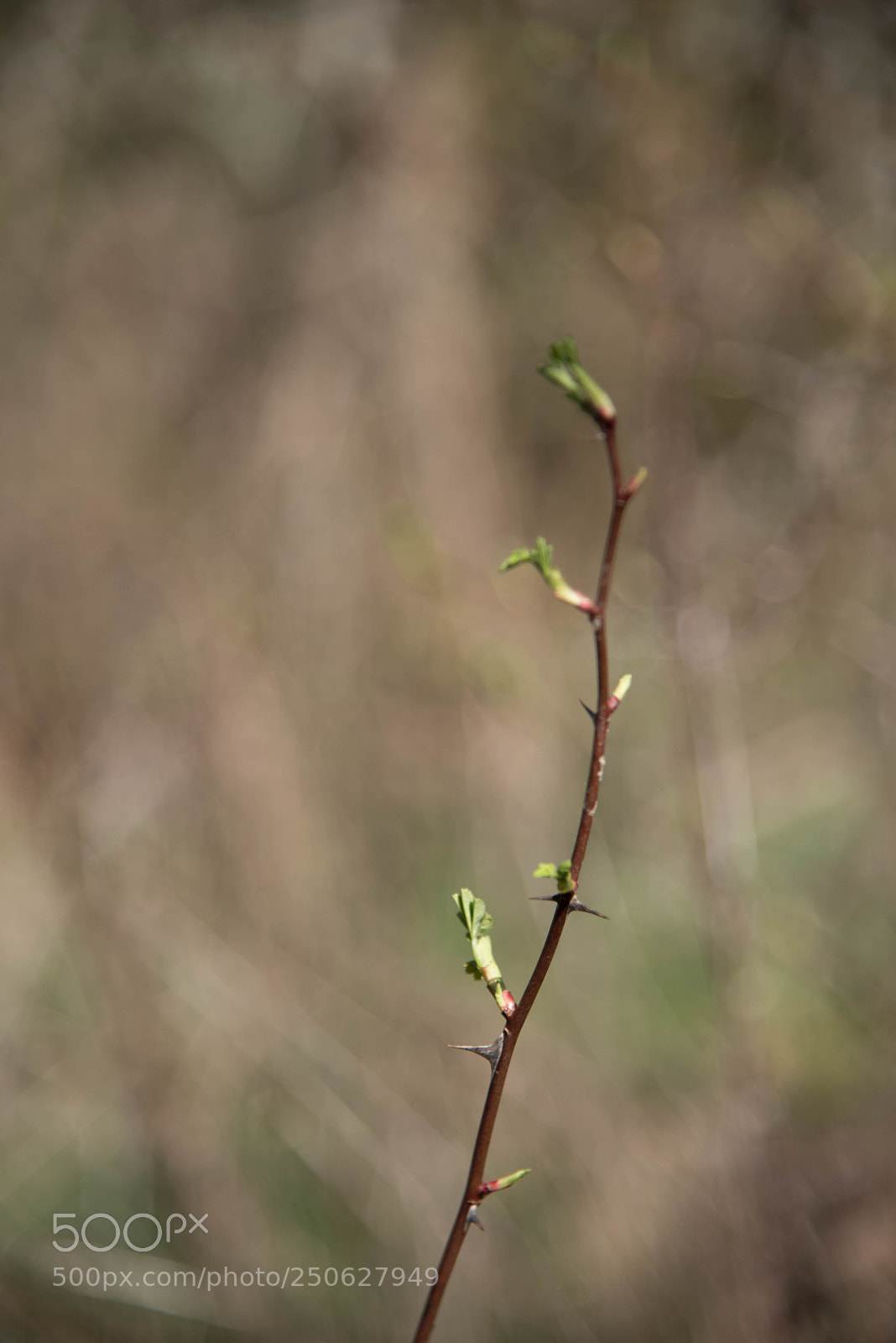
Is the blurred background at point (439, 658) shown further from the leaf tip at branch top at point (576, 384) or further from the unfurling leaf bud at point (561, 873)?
the leaf tip at branch top at point (576, 384)

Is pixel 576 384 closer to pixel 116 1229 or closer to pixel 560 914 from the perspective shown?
pixel 560 914

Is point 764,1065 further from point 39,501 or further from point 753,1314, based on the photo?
point 39,501

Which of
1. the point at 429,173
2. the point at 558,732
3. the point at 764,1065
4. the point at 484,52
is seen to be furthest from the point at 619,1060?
the point at 484,52

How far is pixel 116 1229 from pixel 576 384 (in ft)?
6.76

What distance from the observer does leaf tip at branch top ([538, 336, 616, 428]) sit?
55 cm

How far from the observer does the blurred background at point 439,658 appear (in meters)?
1.77

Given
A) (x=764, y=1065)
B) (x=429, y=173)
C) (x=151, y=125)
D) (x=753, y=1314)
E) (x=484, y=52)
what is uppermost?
(x=484, y=52)

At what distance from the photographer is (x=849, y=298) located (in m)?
2.30

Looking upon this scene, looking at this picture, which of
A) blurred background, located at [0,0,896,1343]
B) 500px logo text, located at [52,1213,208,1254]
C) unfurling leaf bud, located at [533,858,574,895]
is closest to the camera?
unfurling leaf bud, located at [533,858,574,895]

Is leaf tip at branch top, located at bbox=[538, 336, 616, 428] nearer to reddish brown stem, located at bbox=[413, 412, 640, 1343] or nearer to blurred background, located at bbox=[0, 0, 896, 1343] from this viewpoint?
reddish brown stem, located at bbox=[413, 412, 640, 1343]

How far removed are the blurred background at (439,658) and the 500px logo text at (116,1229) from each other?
3 cm

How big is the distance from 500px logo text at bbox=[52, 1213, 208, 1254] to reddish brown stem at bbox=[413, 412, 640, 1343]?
1375 millimetres

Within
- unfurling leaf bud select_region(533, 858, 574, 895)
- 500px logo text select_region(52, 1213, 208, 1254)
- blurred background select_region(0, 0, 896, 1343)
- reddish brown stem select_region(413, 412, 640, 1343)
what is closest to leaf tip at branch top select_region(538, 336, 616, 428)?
reddish brown stem select_region(413, 412, 640, 1343)

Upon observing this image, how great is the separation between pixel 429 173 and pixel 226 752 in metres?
2.27
